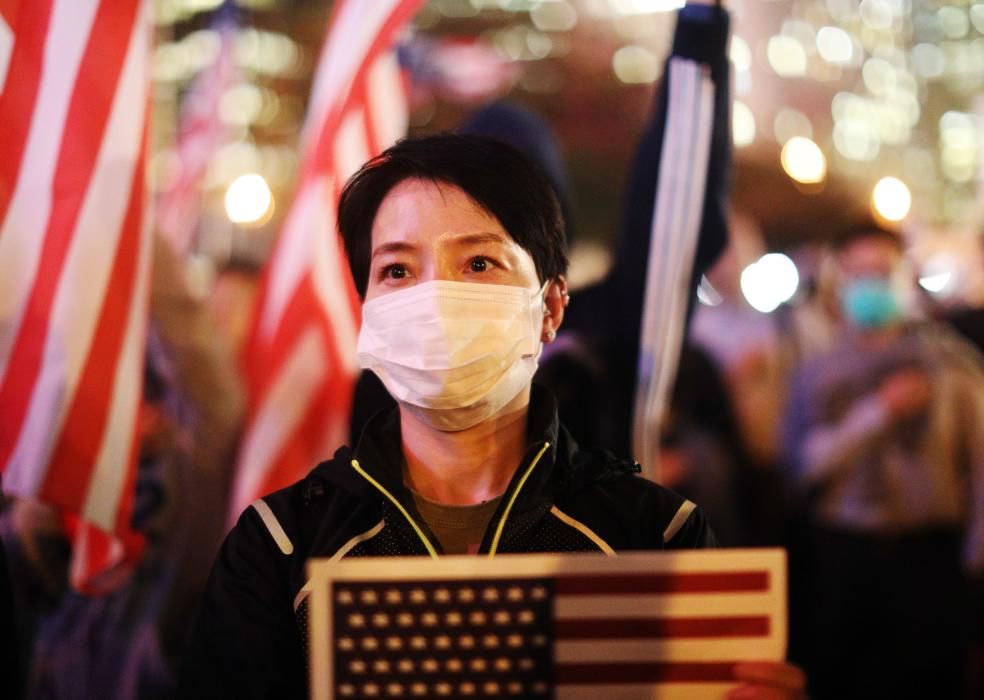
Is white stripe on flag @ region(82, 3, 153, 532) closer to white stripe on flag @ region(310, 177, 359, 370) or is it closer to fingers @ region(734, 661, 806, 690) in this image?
white stripe on flag @ region(310, 177, 359, 370)

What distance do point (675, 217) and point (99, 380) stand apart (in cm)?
183

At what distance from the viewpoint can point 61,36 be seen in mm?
3174

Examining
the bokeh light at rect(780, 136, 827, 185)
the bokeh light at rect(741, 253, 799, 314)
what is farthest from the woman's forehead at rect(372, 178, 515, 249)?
the bokeh light at rect(780, 136, 827, 185)

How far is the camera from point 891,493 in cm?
573

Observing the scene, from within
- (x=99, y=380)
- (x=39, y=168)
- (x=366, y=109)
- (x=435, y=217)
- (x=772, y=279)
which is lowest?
(x=99, y=380)

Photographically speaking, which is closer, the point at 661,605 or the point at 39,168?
the point at 661,605

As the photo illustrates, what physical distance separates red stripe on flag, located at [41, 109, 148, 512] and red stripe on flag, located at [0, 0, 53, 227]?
390 millimetres

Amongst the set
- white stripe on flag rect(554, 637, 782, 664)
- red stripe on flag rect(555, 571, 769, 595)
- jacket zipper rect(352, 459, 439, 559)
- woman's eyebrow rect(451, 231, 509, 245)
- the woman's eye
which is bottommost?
white stripe on flag rect(554, 637, 782, 664)

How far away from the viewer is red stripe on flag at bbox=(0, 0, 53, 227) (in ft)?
10.0

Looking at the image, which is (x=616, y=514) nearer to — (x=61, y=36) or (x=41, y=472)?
(x=41, y=472)

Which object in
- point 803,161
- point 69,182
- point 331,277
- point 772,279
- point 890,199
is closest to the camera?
point 69,182

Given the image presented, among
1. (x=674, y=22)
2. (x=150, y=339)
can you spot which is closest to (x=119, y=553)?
(x=150, y=339)

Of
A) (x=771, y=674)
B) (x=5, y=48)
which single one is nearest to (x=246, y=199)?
(x=5, y=48)

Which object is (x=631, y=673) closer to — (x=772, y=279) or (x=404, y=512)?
(x=404, y=512)
